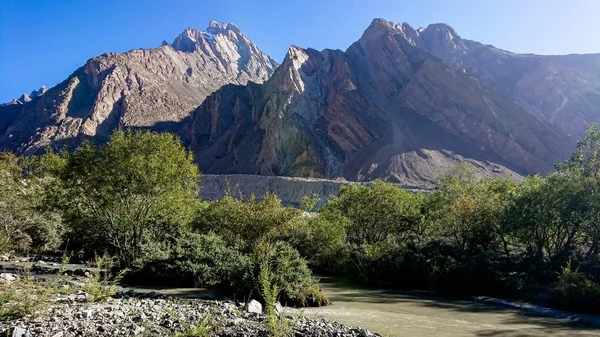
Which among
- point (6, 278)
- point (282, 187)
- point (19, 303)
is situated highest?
point (282, 187)

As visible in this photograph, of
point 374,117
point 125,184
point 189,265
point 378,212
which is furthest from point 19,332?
point 374,117

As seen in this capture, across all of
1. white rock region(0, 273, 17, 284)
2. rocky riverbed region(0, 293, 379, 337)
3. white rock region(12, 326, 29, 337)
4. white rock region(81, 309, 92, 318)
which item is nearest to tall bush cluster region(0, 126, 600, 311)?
rocky riverbed region(0, 293, 379, 337)

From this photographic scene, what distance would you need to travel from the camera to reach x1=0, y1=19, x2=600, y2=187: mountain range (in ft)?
438

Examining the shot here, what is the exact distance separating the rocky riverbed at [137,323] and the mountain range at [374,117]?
105 metres

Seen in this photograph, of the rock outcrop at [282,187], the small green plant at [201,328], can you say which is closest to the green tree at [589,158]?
the small green plant at [201,328]

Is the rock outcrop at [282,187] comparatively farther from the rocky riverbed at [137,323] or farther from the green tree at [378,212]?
the rocky riverbed at [137,323]

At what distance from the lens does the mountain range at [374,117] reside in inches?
5258

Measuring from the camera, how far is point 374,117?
153625 mm

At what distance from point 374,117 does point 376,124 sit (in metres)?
4.10

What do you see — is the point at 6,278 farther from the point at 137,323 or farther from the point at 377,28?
the point at 377,28

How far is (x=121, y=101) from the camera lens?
19712cm

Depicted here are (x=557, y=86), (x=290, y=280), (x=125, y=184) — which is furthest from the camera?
(x=557, y=86)

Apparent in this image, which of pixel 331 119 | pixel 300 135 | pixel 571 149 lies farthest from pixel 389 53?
pixel 571 149

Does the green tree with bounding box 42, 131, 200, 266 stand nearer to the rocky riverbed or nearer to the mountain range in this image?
the rocky riverbed
